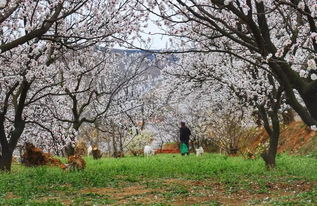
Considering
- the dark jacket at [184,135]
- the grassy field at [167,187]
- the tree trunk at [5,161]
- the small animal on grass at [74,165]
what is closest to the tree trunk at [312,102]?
the grassy field at [167,187]

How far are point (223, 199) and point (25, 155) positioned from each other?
442 inches

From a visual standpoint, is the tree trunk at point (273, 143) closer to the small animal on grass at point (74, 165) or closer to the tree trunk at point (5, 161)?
the small animal on grass at point (74, 165)

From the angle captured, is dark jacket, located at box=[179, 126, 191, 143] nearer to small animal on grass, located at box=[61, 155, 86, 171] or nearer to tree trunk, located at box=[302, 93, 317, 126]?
small animal on grass, located at box=[61, 155, 86, 171]

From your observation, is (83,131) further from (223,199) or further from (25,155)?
(223,199)

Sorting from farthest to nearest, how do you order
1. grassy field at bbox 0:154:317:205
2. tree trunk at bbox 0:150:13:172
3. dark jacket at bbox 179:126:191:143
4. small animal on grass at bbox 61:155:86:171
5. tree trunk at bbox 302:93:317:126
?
dark jacket at bbox 179:126:191:143 → tree trunk at bbox 0:150:13:172 → small animal on grass at bbox 61:155:86:171 → grassy field at bbox 0:154:317:205 → tree trunk at bbox 302:93:317:126

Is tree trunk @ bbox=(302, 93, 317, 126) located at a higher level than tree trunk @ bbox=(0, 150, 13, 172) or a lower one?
higher

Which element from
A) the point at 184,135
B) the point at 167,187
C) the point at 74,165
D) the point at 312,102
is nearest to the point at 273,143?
the point at 167,187

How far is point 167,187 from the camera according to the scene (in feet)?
34.0

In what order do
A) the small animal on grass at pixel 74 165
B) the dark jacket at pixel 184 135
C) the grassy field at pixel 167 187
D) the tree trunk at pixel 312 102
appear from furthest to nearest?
the dark jacket at pixel 184 135 → the small animal on grass at pixel 74 165 → the grassy field at pixel 167 187 → the tree trunk at pixel 312 102

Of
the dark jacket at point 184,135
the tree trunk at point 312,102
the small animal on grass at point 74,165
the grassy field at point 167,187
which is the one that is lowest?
the grassy field at point 167,187

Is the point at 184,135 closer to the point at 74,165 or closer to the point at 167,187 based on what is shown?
the point at 74,165

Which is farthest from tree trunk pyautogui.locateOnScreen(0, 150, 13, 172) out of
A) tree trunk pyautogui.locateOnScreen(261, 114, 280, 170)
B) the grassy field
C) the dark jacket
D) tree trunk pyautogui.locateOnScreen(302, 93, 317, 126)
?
the dark jacket

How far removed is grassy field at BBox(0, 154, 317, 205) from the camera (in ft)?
27.6

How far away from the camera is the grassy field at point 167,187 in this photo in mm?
8422
